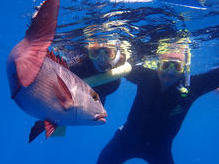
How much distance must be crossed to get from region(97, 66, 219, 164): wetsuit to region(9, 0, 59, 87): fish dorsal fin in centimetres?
654

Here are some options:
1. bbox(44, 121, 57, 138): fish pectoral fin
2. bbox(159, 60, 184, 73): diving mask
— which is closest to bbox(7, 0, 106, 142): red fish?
bbox(44, 121, 57, 138): fish pectoral fin

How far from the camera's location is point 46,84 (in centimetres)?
154

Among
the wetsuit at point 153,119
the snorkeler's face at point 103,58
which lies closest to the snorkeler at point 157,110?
the wetsuit at point 153,119

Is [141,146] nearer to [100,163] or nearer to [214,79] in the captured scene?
[100,163]

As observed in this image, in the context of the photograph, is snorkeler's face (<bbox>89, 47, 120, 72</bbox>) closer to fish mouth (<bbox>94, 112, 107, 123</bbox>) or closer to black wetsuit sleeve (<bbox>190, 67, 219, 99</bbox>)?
black wetsuit sleeve (<bbox>190, 67, 219, 99</bbox>)

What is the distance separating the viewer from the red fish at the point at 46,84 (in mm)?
1242

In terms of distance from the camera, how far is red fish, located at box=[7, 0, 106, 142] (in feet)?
4.08

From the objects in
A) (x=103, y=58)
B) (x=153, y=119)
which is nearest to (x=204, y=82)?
(x=153, y=119)

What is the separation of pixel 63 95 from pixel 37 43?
0.48 meters

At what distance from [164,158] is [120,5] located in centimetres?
683

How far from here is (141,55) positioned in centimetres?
1309

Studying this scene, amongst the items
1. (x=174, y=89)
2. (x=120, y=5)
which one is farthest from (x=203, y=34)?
(x=120, y=5)

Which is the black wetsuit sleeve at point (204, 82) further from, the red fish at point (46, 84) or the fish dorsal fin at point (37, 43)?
the fish dorsal fin at point (37, 43)

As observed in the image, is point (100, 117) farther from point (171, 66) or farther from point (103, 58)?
point (171, 66)
